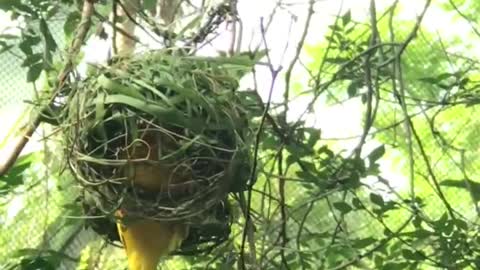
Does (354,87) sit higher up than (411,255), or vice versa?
(354,87)

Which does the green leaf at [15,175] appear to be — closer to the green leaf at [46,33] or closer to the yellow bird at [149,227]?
the green leaf at [46,33]

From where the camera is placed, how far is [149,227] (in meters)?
0.88

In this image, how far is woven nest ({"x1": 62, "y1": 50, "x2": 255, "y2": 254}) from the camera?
33.2 inches

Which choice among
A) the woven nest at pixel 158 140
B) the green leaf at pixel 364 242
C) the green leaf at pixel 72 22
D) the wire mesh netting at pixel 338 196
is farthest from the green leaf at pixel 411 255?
the green leaf at pixel 72 22

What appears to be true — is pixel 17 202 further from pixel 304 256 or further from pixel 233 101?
pixel 233 101

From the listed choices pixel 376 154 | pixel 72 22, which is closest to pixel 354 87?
pixel 376 154

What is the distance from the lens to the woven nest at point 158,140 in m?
0.84

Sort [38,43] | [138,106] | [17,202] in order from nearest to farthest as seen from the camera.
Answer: [138,106] → [38,43] → [17,202]

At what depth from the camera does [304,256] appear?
121 centimetres

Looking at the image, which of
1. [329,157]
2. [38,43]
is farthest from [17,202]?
[329,157]

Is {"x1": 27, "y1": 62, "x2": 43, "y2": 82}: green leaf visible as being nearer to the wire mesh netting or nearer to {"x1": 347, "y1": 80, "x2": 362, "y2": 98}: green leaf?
the wire mesh netting

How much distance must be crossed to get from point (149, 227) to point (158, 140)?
88 mm

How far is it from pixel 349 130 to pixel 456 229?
0.43 meters

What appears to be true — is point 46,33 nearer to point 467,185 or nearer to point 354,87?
point 354,87
